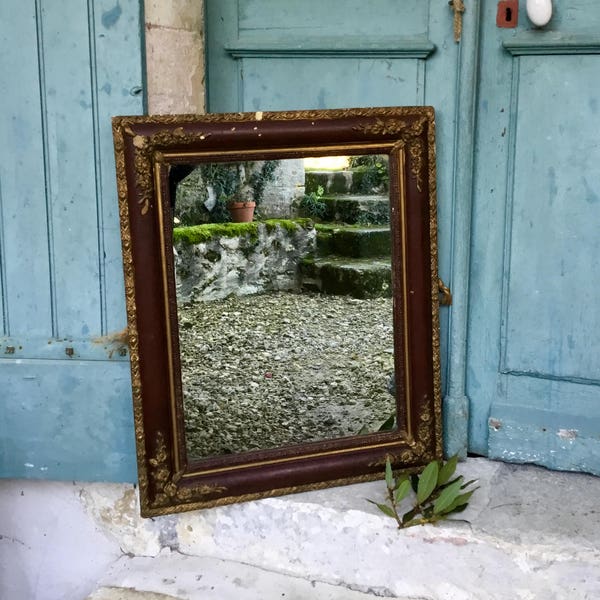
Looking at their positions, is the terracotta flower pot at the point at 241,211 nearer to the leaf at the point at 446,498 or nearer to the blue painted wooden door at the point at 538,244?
the blue painted wooden door at the point at 538,244

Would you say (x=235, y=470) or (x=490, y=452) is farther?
(x=490, y=452)

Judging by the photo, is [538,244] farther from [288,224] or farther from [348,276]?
[288,224]

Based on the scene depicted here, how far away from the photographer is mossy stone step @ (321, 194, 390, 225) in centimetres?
203

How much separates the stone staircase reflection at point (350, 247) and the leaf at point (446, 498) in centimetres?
53

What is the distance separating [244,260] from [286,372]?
334 mm

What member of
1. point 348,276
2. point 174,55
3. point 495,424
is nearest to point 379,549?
point 495,424

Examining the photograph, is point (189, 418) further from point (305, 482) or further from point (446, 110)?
point (446, 110)

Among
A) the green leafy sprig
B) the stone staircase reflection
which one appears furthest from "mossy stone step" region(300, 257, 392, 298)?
the green leafy sprig

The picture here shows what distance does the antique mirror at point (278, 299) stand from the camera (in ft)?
6.40

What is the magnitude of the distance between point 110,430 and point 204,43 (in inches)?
42.7

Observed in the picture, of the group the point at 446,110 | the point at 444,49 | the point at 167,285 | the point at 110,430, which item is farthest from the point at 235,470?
the point at 444,49

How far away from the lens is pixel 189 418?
6.82 ft

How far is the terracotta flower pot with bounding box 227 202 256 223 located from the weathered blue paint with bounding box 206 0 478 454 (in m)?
0.30

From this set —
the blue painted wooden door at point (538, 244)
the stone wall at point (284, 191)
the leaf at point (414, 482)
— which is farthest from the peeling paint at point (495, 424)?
the stone wall at point (284, 191)
